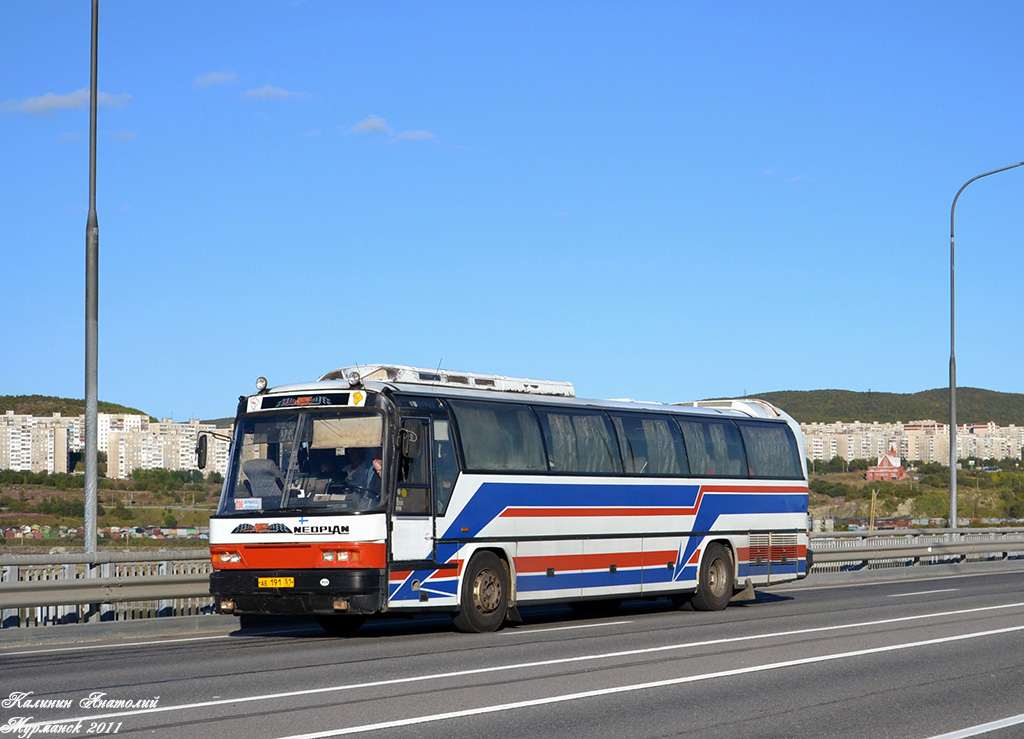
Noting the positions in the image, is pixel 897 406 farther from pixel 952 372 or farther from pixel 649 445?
pixel 649 445

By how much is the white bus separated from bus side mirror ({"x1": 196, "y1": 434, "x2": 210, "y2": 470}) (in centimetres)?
5

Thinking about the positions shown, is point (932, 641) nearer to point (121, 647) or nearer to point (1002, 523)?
point (121, 647)

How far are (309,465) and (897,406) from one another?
460 ft

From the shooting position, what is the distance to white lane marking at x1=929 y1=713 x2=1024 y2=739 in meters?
8.88

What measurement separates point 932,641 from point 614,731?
290 inches

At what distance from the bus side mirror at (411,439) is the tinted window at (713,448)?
6369mm

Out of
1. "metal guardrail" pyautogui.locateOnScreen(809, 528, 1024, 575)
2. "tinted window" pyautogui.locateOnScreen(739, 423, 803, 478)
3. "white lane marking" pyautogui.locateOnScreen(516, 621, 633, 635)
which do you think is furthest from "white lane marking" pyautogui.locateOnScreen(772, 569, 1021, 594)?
"white lane marking" pyautogui.locateOnScreen(516, 621, 633, 635)

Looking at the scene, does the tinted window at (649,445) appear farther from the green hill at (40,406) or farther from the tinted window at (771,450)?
the green hill at (40,406)

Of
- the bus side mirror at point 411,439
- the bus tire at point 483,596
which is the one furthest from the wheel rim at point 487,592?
the bus side mirror at point 411,439

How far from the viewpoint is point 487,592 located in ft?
56.4

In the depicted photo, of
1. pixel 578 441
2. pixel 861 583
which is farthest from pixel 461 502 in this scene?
pixel 861 583

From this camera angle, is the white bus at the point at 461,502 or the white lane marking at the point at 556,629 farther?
the white lane marking at the point at 556,629

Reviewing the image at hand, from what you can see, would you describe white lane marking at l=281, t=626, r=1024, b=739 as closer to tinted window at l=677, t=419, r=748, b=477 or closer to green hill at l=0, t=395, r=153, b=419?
tinted window at l=677, t=419, r=748, b=477

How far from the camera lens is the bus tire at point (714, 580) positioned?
839 inches
